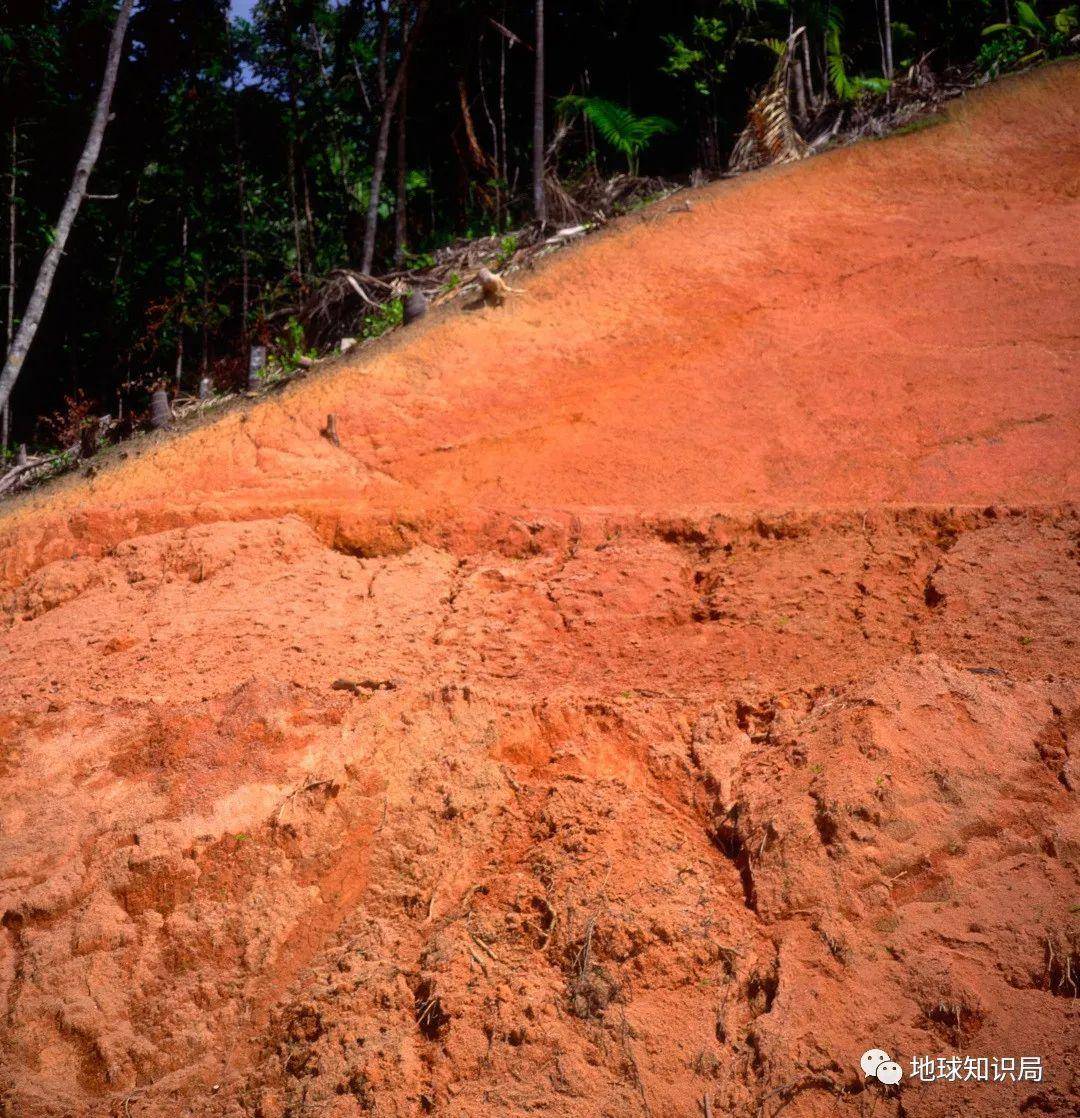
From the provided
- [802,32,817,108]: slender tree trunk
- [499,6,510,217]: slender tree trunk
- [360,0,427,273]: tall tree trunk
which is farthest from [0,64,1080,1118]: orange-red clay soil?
[499,6,510,217]: slender tree trunk

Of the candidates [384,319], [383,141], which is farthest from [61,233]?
[384,319]

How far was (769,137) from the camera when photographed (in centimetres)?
701

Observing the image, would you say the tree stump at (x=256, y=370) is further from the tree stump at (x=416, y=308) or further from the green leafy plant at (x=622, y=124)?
the green leafy plant at (x=622, y=124)

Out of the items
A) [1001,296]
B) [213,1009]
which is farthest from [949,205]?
[213,1009]

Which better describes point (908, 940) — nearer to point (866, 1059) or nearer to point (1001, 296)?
point (866, 1059)

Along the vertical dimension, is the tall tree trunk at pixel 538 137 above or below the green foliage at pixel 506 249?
above

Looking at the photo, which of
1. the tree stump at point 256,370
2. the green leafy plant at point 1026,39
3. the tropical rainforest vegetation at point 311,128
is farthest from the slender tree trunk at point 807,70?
the tree stump at point 256,370

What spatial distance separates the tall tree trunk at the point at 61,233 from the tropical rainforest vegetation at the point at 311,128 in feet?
0.13

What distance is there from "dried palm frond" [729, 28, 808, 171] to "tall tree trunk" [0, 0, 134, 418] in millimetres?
5811

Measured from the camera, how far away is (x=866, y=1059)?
2.16 metres

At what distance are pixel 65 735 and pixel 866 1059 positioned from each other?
2.79 meters

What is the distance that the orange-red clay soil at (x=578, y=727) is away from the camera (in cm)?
233

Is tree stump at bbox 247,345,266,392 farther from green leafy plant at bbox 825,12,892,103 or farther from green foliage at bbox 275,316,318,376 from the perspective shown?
green leafy plant at bbox 825,12,892,103

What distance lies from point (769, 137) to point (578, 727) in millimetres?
5745
